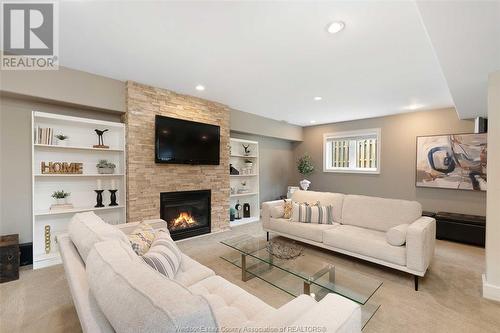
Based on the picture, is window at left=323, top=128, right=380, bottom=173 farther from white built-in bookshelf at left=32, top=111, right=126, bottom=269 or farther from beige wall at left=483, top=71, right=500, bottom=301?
white built-in bookshelf at left=32, top=111, right=126, bottom=269

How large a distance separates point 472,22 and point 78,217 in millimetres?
3175

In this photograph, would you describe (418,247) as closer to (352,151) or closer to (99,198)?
(352,151)

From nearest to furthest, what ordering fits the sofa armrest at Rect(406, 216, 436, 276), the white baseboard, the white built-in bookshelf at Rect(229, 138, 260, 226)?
the white baseboard < the sofa armrest at Rect(406, 216, 436, 276) < the white built-in bookshelf at Rect(229, 138, 260, 226)

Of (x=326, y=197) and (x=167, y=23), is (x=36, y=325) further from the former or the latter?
(x=326, y=197)

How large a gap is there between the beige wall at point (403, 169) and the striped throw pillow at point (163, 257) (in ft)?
16.9

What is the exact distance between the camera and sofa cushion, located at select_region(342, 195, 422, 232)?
296 centimetres

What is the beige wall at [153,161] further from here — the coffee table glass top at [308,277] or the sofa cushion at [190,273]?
the sofa cushion at [190,273]

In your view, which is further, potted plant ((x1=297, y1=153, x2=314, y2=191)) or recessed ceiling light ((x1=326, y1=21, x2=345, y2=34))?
potted plant ((x1=297, y1=153, x2=314, y2=191))

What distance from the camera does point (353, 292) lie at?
1.84 m

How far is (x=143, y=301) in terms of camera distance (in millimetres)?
718

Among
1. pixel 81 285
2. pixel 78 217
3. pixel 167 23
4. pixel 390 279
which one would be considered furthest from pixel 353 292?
pixel 167 23

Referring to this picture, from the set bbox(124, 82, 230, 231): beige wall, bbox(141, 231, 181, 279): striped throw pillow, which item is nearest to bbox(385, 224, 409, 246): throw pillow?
bbox(141, 231, 181, 279): striped throw pillow

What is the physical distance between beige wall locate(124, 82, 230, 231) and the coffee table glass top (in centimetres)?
175

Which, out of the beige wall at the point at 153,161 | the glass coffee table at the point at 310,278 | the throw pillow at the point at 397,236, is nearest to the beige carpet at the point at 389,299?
the glass coffee table at the point at 310,278
